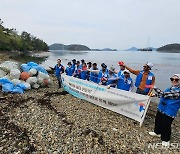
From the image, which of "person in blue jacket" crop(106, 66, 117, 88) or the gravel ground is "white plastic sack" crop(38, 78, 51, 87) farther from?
"person in blue jacket" crop(106, 66, 117, 88)

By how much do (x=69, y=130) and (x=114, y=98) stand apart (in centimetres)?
244

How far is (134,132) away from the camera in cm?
678

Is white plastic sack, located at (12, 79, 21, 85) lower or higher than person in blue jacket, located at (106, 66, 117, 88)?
lower

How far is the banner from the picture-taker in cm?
714

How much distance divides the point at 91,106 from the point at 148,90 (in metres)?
2.99

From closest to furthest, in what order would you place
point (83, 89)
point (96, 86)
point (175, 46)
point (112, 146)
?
1. point (112, 146)
2. point (96, 86)
3. point (83, 89)
4. point (175, 46)

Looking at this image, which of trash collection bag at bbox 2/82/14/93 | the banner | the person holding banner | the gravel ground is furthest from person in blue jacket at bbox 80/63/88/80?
the person holding banner

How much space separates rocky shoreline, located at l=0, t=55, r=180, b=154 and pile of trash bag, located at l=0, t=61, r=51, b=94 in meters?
1.72

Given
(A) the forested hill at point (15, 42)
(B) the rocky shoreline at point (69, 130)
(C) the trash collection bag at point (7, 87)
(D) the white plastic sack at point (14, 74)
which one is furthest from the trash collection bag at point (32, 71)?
(A) the forested hill at point (15, 42)

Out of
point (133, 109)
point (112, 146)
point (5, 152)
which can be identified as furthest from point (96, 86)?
point (5, 152)

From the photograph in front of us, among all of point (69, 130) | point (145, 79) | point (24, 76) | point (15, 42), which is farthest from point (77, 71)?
point (15, 42)

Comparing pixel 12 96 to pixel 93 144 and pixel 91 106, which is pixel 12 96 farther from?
pixel 93 144

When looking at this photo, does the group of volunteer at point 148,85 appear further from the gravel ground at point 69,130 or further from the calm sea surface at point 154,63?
the calm sea surface at point 154,63

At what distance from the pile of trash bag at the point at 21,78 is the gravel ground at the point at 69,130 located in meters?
1.71
